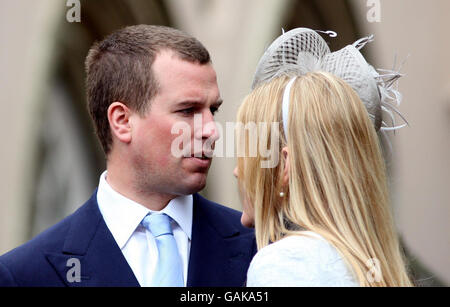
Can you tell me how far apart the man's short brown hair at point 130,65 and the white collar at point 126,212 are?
0.70 ft

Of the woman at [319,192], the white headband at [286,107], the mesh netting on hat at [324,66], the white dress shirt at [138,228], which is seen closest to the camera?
A: the woman at [319,192]

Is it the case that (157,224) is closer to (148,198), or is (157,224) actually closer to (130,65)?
(148,198)

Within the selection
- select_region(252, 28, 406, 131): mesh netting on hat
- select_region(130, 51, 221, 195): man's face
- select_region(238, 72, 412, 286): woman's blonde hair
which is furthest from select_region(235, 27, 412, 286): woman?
select_region(130, 51, 221, 195): man's face

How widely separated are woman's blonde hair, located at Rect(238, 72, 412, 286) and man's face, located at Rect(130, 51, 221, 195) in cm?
47

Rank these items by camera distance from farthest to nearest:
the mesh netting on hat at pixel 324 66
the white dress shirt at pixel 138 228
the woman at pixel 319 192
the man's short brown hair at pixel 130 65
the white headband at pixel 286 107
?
1. the man's short brown hair at pixel 130 65
2. the white dress shirt at pixel 138 228
3. the mesh netting on hat at pixel 324 66
4. the white headband at pixel 286 107
5. the woman at pixel 319 192

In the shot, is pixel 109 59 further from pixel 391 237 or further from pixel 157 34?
pixel 391 237

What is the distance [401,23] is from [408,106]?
1.95 ft

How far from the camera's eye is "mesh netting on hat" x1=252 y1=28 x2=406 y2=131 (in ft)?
6.67

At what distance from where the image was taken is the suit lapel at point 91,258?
82.4 inches

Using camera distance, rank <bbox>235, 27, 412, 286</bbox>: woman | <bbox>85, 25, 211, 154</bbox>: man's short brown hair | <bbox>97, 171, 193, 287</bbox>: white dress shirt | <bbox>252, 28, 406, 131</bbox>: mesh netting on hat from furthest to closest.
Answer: <bbox>85, 25, 211, 154</bbox>: man's short brown hair, <bbox>97, 171, 193, 287</bbox>: white dress shirt, <bbox>252, 28, 406, 131</bbox>: mesh netting on hat, <bbox>235, 27, 412, 286</bbox>: woman

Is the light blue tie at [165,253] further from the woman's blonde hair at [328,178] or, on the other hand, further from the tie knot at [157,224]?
the woman's blonde hair at [328,178]

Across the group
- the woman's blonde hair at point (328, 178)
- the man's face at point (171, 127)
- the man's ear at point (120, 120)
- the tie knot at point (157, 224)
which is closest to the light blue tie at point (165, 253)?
the tie knot at point (157, 224)

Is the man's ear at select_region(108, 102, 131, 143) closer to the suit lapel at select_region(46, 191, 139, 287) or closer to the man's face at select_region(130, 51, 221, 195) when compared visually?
the man's face at select_region(130, 51, 221, 195)

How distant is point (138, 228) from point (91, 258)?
7.3 inches
